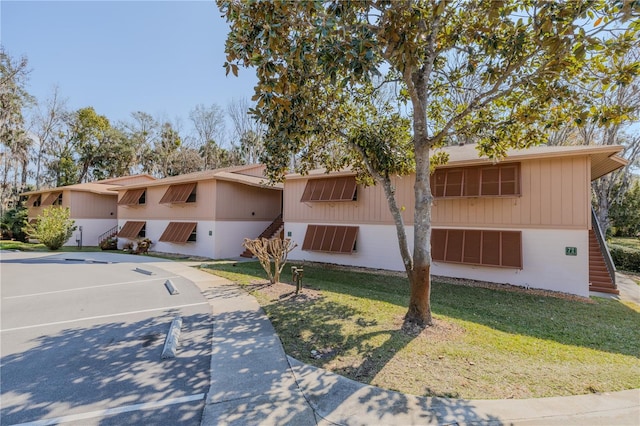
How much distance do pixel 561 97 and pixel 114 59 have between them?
67.4ft

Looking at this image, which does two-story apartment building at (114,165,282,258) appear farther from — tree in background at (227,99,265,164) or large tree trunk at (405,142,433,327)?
tree in background at (227,99,265,164)

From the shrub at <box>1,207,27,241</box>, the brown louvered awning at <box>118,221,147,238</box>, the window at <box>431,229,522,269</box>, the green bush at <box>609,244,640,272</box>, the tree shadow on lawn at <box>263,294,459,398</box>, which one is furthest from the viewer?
the shrub at <box>1,207,27,241</box>

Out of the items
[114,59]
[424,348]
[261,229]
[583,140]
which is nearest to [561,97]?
[424,348]

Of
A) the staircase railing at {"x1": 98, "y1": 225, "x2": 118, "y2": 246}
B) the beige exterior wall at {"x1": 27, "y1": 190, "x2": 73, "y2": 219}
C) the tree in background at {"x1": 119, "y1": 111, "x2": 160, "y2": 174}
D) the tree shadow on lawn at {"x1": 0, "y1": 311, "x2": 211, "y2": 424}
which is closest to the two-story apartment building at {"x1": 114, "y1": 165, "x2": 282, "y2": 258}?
the staircase railing at {"x1": 98, "y1": 225, "x2": 118, "y2": 246}

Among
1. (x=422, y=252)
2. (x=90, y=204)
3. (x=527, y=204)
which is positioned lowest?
(x=422, y=252)

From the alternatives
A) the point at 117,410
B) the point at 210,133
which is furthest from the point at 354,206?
the point at 210,133

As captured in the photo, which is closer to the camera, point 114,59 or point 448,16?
point 448,16

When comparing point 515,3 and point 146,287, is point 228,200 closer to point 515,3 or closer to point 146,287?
point 146,287

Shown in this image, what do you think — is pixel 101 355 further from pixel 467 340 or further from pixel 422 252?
pixel 467 340

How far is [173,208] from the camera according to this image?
1827cm

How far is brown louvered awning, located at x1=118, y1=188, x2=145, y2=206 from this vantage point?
2031 cm

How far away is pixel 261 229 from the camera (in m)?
18.4

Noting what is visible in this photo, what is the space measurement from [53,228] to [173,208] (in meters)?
7.58

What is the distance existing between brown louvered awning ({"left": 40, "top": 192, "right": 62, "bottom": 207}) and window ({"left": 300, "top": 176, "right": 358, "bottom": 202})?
21.9 metres
